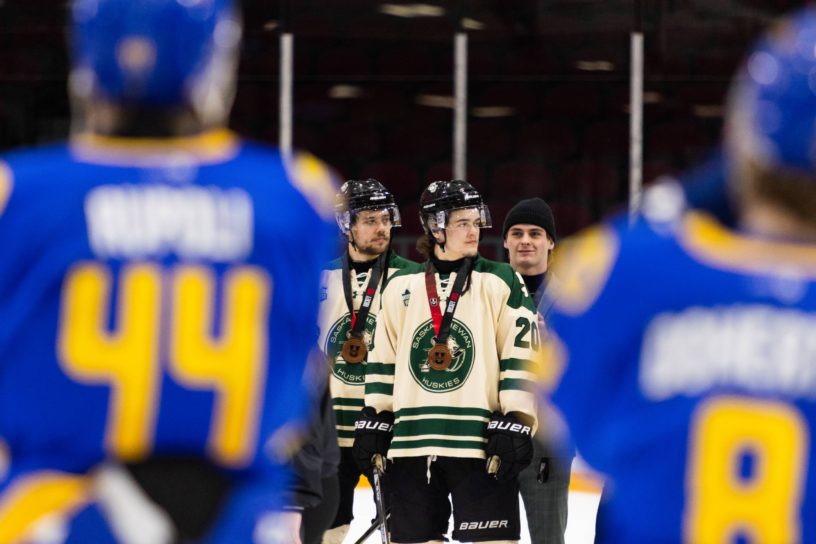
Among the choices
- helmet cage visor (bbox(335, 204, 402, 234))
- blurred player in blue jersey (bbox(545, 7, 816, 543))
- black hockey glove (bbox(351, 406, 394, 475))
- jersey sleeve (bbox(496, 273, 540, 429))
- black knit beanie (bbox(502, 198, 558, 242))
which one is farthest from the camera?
helmet cage visor (bbox(335, 204, 402, 234))

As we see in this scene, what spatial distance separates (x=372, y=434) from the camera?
16.0 feet

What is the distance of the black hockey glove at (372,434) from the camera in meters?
4.87

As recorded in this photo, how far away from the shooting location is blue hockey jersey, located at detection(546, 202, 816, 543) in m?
1.57

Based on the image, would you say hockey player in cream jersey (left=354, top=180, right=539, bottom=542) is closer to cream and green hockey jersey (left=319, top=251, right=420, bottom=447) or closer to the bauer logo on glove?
the bauer logo on glove

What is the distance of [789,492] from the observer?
1.58 meters

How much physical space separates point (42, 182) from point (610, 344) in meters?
0.67

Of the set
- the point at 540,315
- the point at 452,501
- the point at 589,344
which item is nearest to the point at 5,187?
the point at 589,344

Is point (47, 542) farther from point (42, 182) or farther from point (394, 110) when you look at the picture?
point (394, 110)

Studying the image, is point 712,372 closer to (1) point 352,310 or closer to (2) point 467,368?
(2) point 467,368

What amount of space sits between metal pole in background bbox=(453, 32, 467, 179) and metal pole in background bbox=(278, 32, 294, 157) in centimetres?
103

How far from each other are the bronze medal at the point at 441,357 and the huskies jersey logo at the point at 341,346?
72 centimetres

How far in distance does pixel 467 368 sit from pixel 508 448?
301 millimetres

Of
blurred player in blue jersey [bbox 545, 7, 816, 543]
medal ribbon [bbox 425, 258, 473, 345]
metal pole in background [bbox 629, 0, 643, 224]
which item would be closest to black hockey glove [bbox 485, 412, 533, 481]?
medal ribbon [bbox 425, 258, 473, 345]

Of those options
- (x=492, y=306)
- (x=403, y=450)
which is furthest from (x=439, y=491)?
(x=492, y=306)
